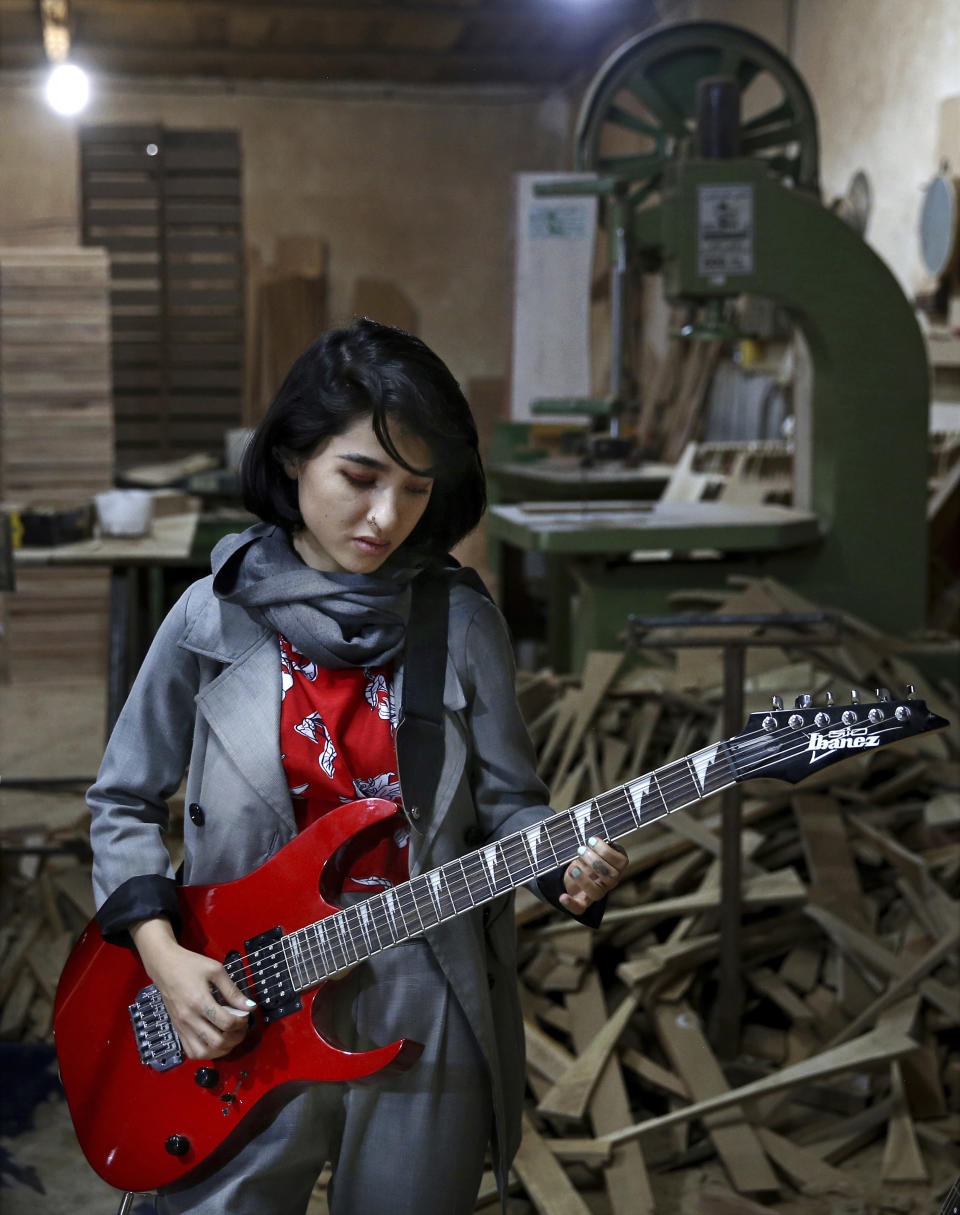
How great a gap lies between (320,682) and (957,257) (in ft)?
13.8

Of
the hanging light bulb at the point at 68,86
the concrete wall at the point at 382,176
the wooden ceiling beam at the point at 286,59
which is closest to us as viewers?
the hanging light bulb at the point at 68,86

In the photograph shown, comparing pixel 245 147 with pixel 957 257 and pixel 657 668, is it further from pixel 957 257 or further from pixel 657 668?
pixel 657 668

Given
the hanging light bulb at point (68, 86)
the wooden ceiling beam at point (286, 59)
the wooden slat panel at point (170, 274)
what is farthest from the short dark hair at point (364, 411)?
the wooden ceiling beam at point (286, 59)

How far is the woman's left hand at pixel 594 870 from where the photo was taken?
1301 mm

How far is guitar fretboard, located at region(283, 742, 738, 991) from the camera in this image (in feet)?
4.16

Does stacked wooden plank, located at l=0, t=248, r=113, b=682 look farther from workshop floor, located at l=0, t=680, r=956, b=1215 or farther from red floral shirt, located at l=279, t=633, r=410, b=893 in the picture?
red floral shirt, located at l=279, t=633, r=410, b=893

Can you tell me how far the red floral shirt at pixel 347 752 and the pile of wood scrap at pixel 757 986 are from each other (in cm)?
115

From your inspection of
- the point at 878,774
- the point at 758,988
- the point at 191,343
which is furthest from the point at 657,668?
the point at 191,343

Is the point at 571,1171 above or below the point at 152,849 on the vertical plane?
below

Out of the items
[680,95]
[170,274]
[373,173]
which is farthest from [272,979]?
[373,173]

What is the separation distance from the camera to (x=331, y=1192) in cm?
145

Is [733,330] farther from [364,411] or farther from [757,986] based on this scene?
[364,411]

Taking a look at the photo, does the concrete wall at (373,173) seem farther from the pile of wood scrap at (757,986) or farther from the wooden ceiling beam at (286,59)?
the pile of wood scrap at (757,986)

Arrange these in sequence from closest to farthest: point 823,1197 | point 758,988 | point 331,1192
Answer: point 331,1192 < point 823,1197 < point 758,988
